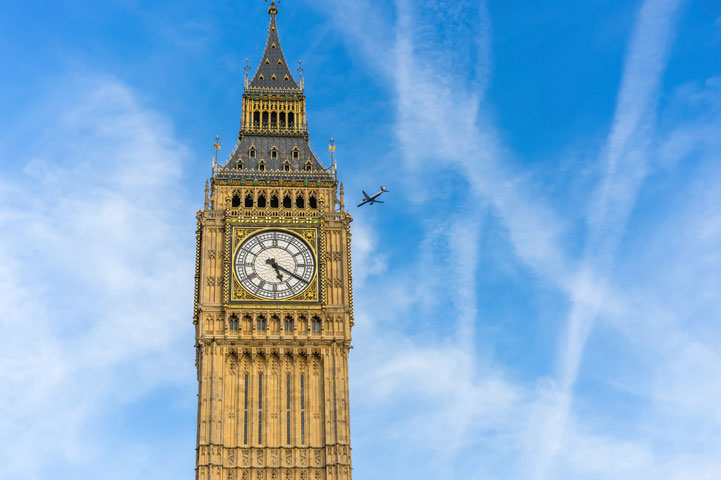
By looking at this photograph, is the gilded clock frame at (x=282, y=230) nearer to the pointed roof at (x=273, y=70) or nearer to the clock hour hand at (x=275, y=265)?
the clock hour hand at (x=275, y=265)

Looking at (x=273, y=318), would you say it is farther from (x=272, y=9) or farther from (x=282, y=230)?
(x=272, y=9)

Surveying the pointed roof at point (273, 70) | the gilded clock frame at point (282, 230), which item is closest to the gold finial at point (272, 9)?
the pointed roof at point (273, 70)

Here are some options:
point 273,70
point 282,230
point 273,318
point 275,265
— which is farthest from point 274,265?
point 273,70

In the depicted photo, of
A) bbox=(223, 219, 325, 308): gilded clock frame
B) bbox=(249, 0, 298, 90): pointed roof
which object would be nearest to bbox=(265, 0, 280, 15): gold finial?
bbox=(249, 0, 298, 90): pointed roof

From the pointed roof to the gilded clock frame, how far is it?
13.2 metres

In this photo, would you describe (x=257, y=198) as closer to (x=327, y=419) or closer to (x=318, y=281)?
(x=318, y=281)

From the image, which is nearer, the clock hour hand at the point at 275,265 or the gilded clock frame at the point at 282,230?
the gilded clock frame at the point at 282,230

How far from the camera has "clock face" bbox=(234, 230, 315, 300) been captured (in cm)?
7562

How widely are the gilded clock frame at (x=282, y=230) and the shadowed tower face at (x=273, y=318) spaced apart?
64 millimetres

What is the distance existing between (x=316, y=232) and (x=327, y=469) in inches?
625

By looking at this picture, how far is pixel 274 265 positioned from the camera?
76312 millimetres

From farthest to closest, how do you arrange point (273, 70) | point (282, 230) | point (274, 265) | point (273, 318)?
point (273, 70) < point (282, 230) < point (274, 265) < point (273, 318)

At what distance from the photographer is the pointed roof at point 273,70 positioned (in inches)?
3410

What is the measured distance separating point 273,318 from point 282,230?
20.7ft
